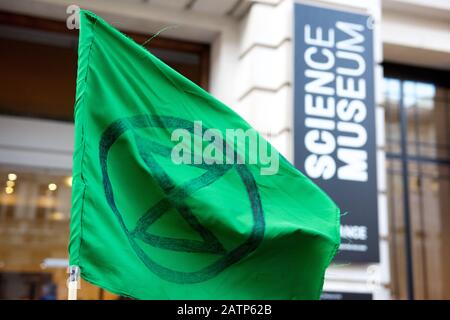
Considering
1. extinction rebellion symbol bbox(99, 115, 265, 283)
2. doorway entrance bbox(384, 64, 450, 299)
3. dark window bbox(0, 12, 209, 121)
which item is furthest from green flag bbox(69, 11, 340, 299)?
doorway entrance bbox(384, 64, 450, 299)

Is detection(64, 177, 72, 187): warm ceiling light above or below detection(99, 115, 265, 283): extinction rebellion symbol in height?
above

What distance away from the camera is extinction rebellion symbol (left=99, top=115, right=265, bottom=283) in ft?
15.9

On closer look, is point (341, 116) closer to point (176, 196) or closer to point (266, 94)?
point (266, 94)

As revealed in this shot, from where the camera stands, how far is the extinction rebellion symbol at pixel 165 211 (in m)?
4.83

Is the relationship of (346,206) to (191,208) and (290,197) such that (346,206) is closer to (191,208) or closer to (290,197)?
(290,197)

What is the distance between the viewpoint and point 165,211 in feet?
16.3

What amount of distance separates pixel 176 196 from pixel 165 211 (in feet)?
0.44

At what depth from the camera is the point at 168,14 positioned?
9445 millimetres

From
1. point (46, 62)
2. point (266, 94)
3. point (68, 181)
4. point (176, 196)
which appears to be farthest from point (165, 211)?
point (68, 181)

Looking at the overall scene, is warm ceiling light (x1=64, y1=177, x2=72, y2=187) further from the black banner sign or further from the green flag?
the green flag

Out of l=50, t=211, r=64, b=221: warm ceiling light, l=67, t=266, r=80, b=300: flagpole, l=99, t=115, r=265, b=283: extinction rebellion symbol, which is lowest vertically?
l=67, t=266, r=80, b=300: flagpole

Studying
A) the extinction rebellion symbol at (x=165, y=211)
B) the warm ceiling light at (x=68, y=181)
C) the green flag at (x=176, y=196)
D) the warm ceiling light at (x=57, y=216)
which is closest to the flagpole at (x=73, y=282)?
the green flag at (x=176, y=196)

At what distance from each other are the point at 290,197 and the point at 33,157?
843cm
